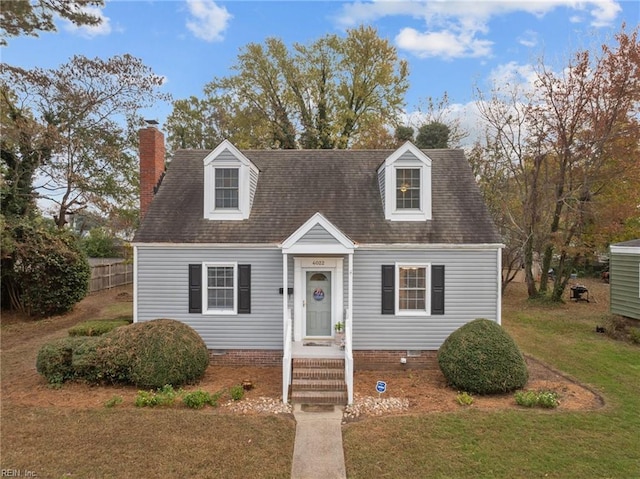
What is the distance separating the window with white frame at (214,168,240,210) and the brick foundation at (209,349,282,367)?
440 cm

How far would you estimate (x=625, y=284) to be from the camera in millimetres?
14422

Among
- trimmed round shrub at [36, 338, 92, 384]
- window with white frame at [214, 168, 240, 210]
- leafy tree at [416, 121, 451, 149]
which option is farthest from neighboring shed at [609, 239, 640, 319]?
trimmed round shrub at [36, 338, 92, 384]

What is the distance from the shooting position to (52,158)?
19.2m

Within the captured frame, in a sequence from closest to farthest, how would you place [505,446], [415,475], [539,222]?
[415,475] < [505,446] < [539,222]

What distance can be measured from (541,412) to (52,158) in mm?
23381

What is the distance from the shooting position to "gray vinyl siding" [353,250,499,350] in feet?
35.1

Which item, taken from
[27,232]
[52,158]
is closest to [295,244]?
[27,232]

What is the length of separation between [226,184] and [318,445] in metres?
7.92

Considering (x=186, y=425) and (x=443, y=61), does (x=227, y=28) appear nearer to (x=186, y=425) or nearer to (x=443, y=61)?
(x=443, y=61)

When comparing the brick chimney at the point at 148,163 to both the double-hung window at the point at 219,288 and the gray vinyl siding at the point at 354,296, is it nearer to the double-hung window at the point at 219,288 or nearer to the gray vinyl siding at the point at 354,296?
the gray vinyl siding at the point at 354,296

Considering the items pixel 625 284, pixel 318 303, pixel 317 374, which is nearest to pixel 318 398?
pixel 317 374

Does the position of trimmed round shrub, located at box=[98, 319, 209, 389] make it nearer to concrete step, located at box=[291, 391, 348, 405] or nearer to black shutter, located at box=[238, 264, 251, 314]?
black shutter, located at box=[238, 264, 251, 314]

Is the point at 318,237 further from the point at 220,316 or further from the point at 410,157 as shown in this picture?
the point at 410,157

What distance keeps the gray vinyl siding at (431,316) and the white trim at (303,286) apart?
17.8 inches
